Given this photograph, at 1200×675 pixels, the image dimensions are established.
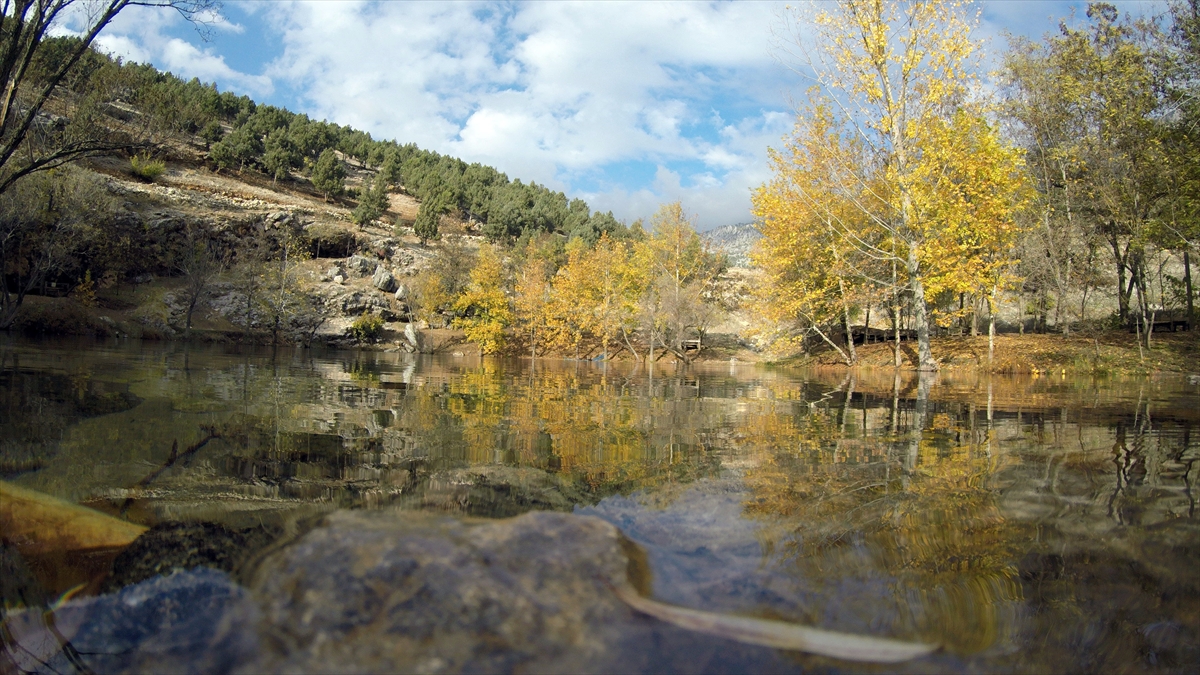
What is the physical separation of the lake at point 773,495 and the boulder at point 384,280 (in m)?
38.3

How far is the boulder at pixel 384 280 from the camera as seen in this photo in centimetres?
4441

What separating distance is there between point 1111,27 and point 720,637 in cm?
2693

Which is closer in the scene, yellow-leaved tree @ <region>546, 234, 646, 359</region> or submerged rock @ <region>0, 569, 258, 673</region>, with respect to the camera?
submerged rock @ <region>0, 569, 258, 673</region>

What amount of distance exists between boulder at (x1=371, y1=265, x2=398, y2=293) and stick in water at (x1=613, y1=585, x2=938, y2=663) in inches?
1820

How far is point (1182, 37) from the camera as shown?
52.3 feet

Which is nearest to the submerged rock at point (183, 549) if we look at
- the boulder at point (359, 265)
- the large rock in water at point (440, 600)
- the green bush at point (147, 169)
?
the large rock in water at point (440, 600)

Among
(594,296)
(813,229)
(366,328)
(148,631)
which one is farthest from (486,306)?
(148,631)

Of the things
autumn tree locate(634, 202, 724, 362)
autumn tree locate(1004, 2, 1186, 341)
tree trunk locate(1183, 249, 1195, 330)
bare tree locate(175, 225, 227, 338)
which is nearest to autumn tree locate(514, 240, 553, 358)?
autumn tree locate(634, 202, 724, 362)

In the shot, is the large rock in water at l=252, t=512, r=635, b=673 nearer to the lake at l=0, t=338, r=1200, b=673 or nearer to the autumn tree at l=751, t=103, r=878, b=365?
the lake at l=0, t=338, r=1200, b=673

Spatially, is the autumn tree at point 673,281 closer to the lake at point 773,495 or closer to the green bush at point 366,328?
the green bush at point 366,328

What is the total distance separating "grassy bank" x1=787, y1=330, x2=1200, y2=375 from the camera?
17047 mm

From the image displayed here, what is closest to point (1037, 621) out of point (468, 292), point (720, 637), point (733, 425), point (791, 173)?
point (720, 637)

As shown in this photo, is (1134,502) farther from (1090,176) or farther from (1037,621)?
(1090,176)

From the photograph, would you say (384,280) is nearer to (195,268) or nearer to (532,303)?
(532,303)
